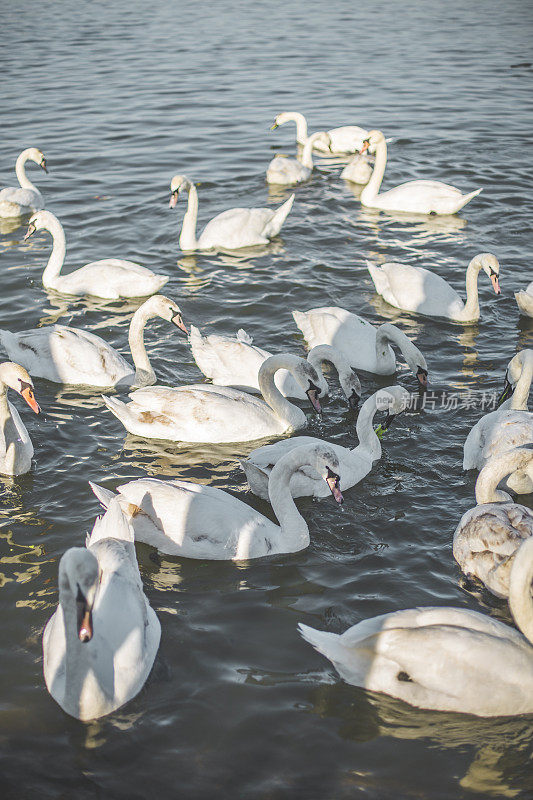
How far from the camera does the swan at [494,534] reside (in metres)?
6.76

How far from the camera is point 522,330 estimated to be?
1153 centimetres

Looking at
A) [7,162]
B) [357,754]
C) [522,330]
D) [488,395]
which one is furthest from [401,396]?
[7,162]

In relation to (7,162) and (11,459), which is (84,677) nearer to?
(11,459)

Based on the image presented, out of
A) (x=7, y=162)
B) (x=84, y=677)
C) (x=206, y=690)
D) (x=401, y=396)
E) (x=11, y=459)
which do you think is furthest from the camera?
(x=7, y=162)

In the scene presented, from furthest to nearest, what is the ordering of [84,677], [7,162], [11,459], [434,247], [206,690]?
[7,162] < [434,247] < [11,459] < [206,690] < [84,677]

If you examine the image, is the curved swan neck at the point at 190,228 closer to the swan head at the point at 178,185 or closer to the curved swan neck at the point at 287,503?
the swan head at the point at 178,185

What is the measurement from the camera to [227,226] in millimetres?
13859

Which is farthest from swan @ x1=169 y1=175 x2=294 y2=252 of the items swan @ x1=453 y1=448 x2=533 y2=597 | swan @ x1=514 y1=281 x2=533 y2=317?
swan @ x1=453 y1=448 x2=533 y2=597

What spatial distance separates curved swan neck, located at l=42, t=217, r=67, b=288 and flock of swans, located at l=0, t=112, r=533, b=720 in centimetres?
3

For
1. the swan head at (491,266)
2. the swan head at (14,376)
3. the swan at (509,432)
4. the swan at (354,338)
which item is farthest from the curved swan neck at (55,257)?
the swan at (509,432)

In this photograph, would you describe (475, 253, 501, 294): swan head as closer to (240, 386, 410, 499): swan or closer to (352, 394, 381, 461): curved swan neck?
(240, 386, 410, 499): swan

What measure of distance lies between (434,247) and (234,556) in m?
8.39

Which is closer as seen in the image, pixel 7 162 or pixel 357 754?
pixel 357 754

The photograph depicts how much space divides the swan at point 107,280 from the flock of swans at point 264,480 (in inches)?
0.9
